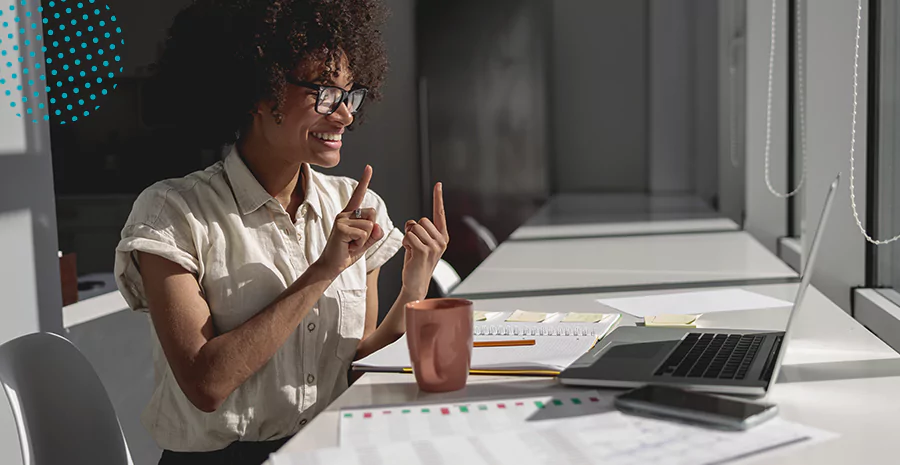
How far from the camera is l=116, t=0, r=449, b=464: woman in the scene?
49.1 inches

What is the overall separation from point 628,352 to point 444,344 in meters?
0.28

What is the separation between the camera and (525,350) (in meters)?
1.18

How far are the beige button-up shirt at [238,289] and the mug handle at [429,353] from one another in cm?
42

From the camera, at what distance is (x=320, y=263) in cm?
125

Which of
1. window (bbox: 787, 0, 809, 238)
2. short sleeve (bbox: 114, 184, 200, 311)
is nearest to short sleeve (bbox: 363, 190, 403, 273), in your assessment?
short sleeve (bbox: 114, 184, 200, 311)

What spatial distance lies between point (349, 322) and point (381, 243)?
20 centimetres

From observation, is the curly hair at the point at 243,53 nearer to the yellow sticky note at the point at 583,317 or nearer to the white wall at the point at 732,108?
the yellow sticky note at the point at 583,317

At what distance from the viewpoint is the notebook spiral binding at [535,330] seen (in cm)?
129

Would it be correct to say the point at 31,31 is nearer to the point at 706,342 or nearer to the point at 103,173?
the point at 103,173

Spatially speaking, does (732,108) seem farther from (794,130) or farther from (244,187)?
(244,187)

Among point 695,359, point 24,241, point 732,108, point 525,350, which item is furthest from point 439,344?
point 732,108

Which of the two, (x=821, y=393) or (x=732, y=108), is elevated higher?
(x=732, y=108)

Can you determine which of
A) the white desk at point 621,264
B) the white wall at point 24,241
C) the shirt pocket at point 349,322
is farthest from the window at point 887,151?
the white wall at point 24,241

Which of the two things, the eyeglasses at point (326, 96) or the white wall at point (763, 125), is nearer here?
the eyeglasses at point (326, 96)
